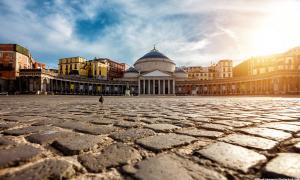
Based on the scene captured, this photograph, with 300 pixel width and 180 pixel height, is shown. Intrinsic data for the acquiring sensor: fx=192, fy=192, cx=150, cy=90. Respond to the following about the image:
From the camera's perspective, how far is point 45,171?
1.19 meters

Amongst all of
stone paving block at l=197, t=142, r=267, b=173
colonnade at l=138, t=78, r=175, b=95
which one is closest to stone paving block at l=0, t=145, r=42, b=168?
stone paving block at l=197, t=142, r=267, b=173

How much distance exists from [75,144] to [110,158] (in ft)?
1.75

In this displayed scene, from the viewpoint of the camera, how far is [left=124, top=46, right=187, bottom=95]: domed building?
2520 inches

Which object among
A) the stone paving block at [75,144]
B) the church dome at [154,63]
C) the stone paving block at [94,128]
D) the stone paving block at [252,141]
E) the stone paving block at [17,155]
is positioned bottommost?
the stone paving block at [94,128]

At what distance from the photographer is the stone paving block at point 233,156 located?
4.30ft

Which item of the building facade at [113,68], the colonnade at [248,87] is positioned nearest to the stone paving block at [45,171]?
the colonnade at [248,87]

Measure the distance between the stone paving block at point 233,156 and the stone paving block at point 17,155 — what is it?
1.31 m

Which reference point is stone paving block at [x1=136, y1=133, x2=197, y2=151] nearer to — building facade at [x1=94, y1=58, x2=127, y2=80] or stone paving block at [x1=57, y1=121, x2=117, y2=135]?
stone paving block at [x1=57, y1=121, x2=117, y2=135]

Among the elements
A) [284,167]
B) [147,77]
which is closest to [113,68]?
[147,77]

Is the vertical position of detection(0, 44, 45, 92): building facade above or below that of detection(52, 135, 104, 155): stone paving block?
above

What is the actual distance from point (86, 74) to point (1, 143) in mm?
68200

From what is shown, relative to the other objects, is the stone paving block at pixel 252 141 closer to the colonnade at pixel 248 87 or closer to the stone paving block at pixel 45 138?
the stone paving block at pixel 45 138

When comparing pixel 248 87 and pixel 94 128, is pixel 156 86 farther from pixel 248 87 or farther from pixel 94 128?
pixel 94 128

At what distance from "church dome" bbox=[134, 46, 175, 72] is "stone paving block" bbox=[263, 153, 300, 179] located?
225ft
